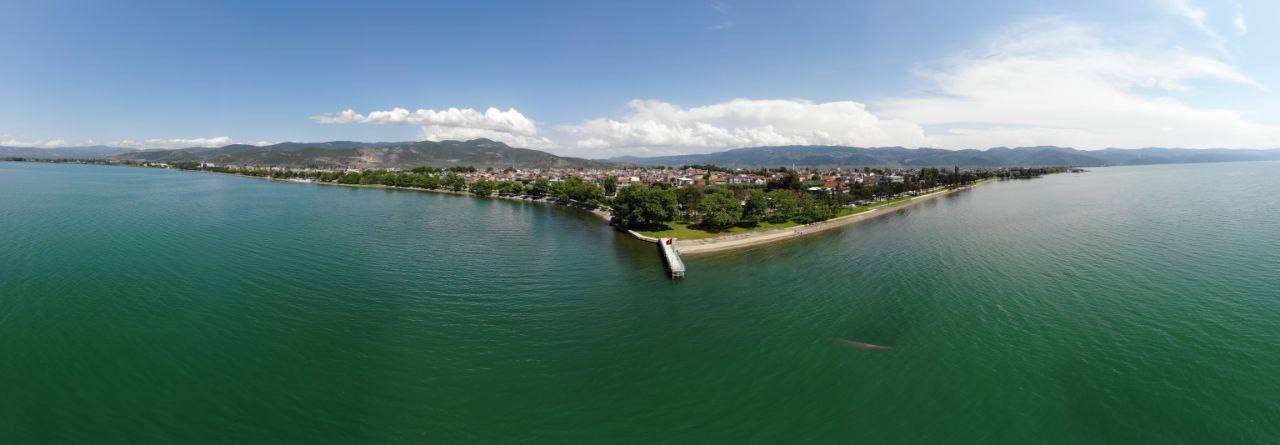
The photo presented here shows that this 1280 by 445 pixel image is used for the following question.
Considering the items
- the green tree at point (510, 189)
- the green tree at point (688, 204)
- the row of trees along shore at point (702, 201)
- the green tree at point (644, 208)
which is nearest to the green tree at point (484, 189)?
the row of trees along shore at point (702, 201)

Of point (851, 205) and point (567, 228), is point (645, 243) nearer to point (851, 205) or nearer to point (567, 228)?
point (567, 228)

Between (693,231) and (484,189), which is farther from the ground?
(484,189)

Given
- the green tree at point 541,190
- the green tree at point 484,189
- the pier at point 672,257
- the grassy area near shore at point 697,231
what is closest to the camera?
the pier at point 672,257

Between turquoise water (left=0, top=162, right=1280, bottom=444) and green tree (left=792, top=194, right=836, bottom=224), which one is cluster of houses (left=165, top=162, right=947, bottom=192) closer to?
green tree (left=792, top=194, right=836, bottom=224)

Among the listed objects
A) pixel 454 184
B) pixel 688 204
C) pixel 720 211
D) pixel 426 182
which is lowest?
pixel 720 211

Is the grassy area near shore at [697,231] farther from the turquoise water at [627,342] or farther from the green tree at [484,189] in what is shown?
the green tree at [484,189]

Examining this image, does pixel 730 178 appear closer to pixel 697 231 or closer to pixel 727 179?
pixel 727 179

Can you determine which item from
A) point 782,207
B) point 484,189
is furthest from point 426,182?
point 782,207
